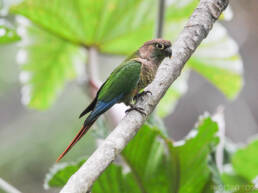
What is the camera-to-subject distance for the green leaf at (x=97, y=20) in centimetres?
324

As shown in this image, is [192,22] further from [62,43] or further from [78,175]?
[62,43]

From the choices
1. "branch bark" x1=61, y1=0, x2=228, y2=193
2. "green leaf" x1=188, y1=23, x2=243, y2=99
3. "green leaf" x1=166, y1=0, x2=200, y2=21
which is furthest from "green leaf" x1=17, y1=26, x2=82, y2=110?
"branch bark" x1=61, y1=0, x2=228, y2=193

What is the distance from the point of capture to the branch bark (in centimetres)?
122

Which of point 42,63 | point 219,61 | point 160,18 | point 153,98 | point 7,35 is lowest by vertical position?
point 153,98

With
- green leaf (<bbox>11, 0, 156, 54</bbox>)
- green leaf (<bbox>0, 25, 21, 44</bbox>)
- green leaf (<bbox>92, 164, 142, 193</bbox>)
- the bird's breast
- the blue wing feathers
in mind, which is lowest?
green leaf (<bbox>92, 164, 142, 193</bbox>)

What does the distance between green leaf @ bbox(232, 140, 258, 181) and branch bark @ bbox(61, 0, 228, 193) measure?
0.98 metres

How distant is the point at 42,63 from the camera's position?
12.6 feet

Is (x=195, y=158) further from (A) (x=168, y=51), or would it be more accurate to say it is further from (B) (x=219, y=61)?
(B) (x=219, y=61)

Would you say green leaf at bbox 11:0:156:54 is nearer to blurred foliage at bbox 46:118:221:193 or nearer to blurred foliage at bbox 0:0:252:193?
blurred foliage at bbox 0:0:252:193

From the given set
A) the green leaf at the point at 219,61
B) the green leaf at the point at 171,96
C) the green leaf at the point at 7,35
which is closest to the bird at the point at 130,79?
the green leaf at the point at 7,35

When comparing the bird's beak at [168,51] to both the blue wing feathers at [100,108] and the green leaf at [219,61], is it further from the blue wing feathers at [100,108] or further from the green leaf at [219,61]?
the green leaf at [219,61]

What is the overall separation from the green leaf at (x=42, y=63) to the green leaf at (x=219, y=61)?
106 cm

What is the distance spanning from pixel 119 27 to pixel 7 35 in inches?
56.7

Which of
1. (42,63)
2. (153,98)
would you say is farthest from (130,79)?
(42,63)
